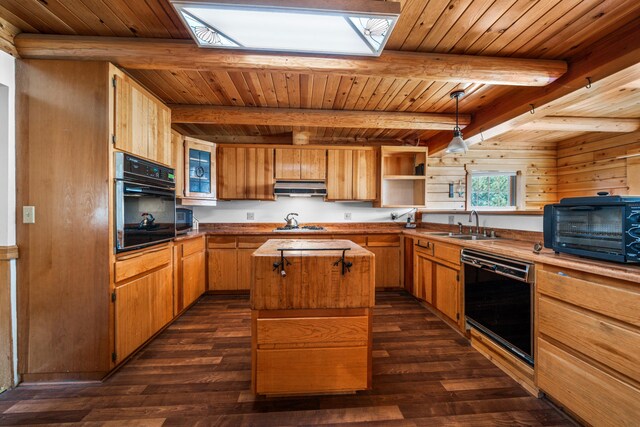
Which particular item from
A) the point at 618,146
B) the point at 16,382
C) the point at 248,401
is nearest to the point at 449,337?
the point at 248,401

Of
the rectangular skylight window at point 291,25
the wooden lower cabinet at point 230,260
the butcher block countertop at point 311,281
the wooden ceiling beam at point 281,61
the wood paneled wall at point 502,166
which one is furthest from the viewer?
the wood paneled wall at point 502,166

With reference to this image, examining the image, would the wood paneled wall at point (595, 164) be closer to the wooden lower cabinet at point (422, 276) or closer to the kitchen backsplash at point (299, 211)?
the kitchen backsplash at point (299, 211)

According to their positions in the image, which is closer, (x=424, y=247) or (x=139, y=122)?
(x=139, y=122)

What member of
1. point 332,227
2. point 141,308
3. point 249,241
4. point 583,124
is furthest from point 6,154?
point 583,124

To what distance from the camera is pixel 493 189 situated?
4.68 meters

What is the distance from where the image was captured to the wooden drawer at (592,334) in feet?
3.97

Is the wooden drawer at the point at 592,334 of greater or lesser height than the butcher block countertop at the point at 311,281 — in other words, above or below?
below

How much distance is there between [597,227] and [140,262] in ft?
10.5

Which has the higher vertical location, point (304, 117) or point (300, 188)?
point (304, 117)

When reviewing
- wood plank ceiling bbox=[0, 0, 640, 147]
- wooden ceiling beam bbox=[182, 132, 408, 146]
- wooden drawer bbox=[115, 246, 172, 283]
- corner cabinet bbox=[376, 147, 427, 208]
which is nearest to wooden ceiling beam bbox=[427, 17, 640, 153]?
wood plank ceiling bbox=[0, 0, 640, 147]

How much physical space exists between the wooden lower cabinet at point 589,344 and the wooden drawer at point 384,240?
217cm

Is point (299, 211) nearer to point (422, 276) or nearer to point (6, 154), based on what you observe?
point (422, 276)

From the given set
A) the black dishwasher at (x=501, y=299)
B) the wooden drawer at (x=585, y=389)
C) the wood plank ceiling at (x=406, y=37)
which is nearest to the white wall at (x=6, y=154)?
the wood plank ceiling at (x=406, y=37)

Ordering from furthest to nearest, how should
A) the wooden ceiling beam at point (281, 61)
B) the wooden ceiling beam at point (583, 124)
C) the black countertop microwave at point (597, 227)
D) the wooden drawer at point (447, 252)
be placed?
the wooden ceiling beam at point (583, 124)
the wooden drawer at point (447, 252)
the wooden ceiling beam at point (281, 61)
the black countertop microwave at point (597, 227)
